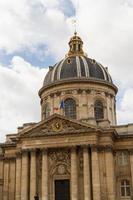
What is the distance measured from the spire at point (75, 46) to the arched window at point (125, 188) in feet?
78.8

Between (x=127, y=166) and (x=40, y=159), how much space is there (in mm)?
10306

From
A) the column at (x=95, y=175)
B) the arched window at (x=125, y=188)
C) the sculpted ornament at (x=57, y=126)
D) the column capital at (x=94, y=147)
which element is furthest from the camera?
the sculpted ornament at (x=57, y=126)

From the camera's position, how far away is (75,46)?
65312 mm

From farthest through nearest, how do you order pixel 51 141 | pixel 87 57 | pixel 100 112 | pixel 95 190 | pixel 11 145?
pixel 87 57
pixel 100 112
pixel 11 145
pixel 51 141
pixel 95 190

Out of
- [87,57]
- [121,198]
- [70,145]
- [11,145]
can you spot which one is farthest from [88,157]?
[87,57]

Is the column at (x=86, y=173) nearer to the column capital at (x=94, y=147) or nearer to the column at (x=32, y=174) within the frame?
the column capital at (x=94, y=147)

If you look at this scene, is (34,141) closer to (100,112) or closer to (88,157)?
(88,157)

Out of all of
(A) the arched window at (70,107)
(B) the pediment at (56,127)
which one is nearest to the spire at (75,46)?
(A) the arched window at (70,107)

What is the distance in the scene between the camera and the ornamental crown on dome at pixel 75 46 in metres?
64.4

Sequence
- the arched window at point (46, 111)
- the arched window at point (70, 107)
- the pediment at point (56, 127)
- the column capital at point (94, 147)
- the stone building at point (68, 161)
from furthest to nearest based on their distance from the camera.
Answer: the arched window at point (46, 111) → the arched window at point (70, 107) → the pediment at point (56, 127) → the column capital at point (94, 147) → the stone building at point (68, 161)

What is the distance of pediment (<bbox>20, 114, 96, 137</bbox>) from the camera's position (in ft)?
157

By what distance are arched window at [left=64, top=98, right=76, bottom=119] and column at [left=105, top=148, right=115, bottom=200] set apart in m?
11.3

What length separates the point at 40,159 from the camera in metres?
49.1

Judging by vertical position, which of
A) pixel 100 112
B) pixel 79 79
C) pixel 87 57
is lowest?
pixel 100 112
